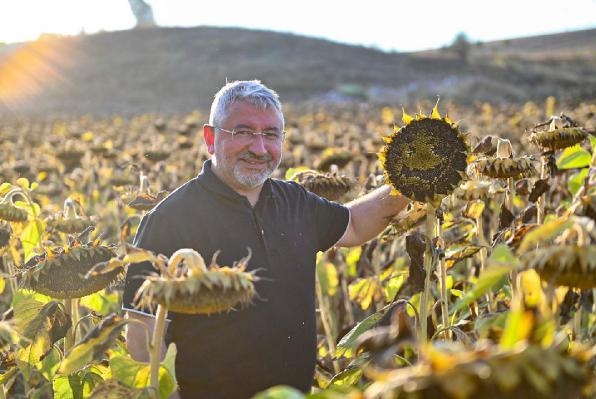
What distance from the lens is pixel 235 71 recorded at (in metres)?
53.9

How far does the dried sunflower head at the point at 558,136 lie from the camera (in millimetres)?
2365

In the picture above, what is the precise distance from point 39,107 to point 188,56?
19.8 m

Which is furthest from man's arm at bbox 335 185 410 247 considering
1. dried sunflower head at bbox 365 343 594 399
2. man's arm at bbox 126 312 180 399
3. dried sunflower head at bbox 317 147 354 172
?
dried sunflower head at bbox 317 147 354 172

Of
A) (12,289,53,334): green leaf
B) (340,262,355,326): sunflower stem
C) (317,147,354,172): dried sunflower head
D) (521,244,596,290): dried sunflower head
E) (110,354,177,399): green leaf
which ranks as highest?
(521,244,596,290): dried sunflower head

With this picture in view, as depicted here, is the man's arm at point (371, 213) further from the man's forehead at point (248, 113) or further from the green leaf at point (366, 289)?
the green leaf at point (366, 289)

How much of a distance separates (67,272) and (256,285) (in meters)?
0.63

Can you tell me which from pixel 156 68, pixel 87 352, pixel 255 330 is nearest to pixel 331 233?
pixel 255 330

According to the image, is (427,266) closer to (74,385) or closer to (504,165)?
(504,165)

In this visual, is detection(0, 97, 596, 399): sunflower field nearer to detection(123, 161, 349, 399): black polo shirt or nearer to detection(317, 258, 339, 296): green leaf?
detection(317, 258, 339, 296): green leaf

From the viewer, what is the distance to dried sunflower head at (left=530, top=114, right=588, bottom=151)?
7.76 ft

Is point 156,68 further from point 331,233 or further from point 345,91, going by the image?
point 331,233

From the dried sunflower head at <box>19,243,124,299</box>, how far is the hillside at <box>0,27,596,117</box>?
1307 inches

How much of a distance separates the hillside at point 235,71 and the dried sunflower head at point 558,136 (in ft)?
107

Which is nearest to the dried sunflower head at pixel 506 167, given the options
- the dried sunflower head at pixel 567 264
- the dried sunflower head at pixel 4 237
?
the dried sunflower head at pixel 567 264
